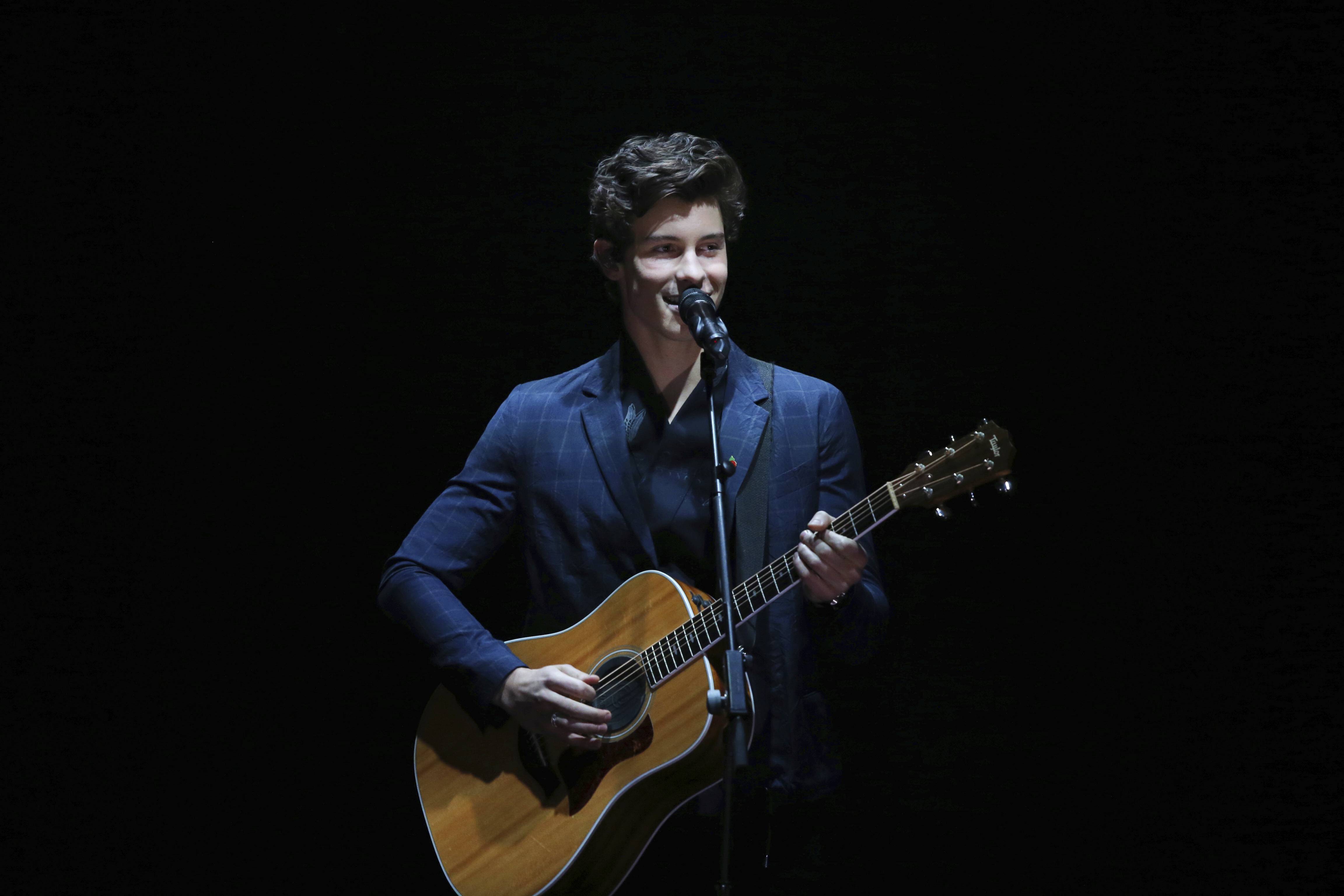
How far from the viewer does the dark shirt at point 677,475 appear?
213 cm

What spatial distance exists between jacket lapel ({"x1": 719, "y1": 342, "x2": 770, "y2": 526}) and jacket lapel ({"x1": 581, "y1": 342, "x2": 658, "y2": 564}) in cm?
20

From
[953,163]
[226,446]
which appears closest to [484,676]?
[226,446]

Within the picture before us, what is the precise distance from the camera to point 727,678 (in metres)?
1.64

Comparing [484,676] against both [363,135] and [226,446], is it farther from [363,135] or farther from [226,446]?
[363,135]

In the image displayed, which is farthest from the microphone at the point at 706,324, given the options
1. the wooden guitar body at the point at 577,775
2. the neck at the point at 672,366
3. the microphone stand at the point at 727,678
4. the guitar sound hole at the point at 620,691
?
the guitar sound hole at the point at 620,691

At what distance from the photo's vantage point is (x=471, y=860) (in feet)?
6.89

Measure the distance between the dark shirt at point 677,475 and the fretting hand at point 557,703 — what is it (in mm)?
294

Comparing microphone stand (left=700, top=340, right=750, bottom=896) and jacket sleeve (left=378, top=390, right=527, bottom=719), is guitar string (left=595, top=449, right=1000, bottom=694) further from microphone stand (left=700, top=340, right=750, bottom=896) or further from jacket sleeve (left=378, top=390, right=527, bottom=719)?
jacket sleeve (left=378, top=390, right=527, bottom=719)

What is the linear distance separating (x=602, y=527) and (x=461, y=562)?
1.15ft

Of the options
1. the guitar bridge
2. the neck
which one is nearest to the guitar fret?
the guitar bridge

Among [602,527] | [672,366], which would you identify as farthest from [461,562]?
[672,366]

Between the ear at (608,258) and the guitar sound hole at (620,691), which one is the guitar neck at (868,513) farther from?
the ear at (608,258)

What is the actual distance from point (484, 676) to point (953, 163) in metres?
1.69

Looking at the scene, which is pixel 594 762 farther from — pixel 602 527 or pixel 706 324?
pixel 706 324
